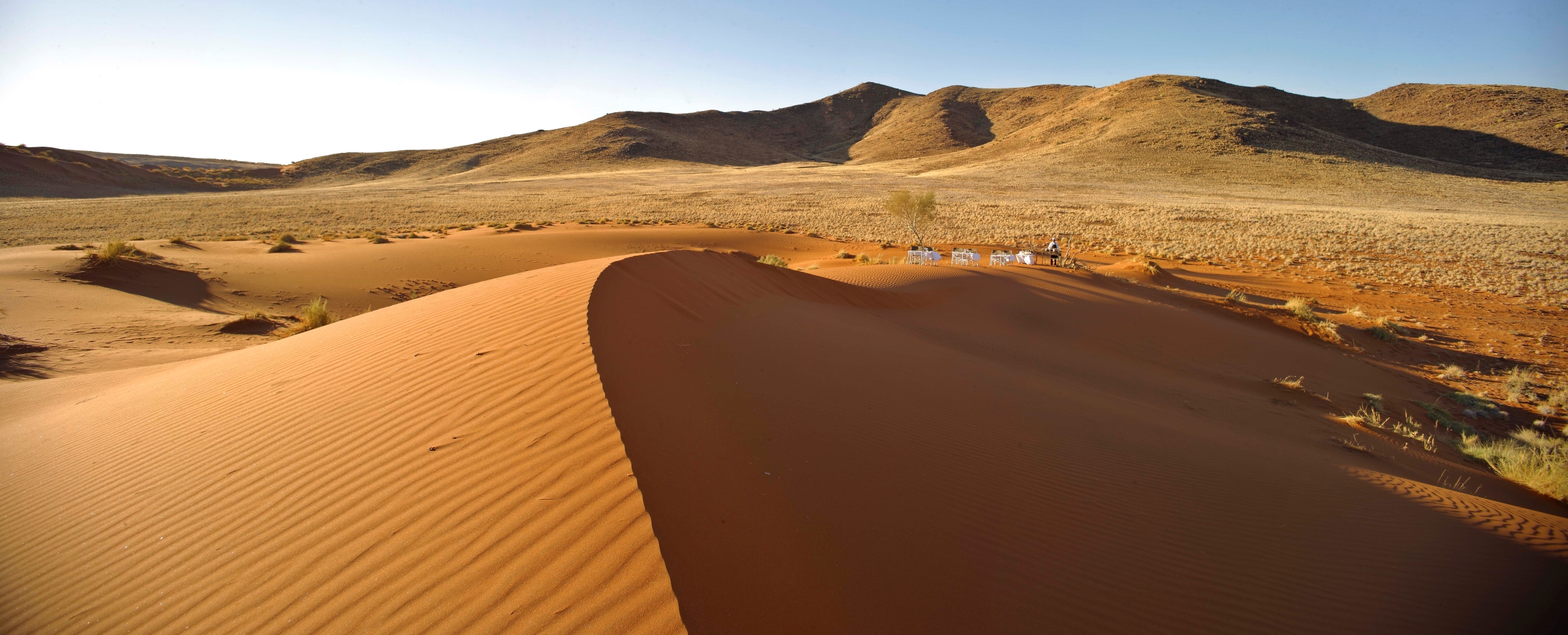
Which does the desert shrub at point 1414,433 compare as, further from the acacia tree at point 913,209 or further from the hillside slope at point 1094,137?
the hillside slope at point 1094,137

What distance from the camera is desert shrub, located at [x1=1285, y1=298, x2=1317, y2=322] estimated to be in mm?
13602

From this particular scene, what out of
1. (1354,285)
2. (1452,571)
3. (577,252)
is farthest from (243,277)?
(1354,285)

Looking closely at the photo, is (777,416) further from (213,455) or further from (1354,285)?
(1354,285)

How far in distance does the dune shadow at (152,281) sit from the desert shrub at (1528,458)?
19492mm

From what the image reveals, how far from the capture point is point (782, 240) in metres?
26.6

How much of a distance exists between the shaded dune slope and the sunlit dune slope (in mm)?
303

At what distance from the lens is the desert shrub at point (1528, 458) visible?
17.4ft

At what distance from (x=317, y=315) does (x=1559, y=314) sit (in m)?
26.7

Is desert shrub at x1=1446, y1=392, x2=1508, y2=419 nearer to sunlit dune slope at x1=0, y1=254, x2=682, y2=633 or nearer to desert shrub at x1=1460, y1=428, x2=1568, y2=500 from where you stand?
desert shrub at x1=1460, y1=428, x2=1568, y2=500

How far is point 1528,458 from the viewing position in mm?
6246

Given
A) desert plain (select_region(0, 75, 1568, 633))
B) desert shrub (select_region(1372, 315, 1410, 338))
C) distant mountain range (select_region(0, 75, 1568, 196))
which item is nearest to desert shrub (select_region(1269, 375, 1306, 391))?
desert plain (select_region(0, 75, 1568, 633))

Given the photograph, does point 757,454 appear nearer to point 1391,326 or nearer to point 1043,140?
point 1391,326

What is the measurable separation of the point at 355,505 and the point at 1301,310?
18.0m

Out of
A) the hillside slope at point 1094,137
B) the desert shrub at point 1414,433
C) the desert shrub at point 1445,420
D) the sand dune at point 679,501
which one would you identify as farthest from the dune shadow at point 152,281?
the hillside slope at point 1094,137
